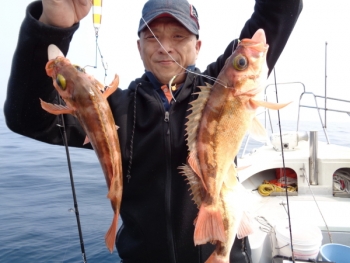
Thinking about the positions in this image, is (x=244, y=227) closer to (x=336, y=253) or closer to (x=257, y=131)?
(x=257, y=131)

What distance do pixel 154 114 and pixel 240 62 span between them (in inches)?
36.5

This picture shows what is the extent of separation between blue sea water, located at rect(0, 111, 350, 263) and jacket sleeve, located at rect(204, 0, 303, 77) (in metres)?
5.24

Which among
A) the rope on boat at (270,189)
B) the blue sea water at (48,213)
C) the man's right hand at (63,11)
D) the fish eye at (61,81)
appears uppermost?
the man's right hand at (63,11)

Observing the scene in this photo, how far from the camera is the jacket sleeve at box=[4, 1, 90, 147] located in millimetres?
1930

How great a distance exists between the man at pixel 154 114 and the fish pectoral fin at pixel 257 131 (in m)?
0.63

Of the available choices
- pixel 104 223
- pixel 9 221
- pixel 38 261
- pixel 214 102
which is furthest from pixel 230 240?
pixel 9 221

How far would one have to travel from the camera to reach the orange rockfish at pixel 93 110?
5.74 ft

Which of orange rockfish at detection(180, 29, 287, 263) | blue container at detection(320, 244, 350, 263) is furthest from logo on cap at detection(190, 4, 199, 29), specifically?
blue container at detection(320, 244, 350, 263)

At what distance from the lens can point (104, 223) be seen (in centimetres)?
713

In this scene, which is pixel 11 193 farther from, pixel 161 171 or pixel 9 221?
pixel 161 171

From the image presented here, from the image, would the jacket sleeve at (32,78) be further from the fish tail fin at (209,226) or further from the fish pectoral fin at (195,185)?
the fish tail fin at (209,226)

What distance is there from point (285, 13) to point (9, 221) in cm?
774

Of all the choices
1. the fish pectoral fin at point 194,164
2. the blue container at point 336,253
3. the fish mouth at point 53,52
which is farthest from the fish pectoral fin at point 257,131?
the blue container at point 336,253

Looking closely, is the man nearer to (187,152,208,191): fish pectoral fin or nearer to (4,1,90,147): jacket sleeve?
(4,1,90,147): jacket sleeve
